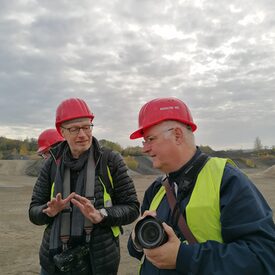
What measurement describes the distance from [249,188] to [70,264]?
172 centimetres

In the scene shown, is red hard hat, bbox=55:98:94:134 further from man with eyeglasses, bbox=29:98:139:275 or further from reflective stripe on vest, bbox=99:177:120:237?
reflective stripe on vest, bbox=99:177:120:237

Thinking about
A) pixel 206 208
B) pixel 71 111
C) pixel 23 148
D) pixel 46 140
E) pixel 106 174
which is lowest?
pixel 206 208

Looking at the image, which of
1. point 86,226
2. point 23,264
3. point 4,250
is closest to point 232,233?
point 86,226

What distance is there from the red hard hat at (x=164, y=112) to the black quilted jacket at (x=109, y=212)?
0.87 meters

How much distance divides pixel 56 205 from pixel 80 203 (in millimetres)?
226

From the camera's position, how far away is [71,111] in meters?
3.34

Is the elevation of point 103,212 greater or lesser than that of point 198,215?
lesser

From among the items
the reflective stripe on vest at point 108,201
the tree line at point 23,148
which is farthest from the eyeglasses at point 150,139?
the tree line at point 23,148

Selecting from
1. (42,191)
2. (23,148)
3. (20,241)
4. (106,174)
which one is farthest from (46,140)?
(23,148)

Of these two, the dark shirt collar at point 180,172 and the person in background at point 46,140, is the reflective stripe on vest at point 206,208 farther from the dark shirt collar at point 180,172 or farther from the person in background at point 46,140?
the person in background at point 46,140

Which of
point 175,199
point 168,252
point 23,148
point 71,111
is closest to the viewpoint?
point 168,252

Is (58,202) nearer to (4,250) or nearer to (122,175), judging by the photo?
(122,175)

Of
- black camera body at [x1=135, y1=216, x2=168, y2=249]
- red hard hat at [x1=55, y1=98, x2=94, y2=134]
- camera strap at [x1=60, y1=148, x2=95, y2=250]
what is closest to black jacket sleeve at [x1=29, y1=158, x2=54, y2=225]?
camera strap at [x1=60, y1=148, x2=95, y2=250]

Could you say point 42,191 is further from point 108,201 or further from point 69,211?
point 108,201
